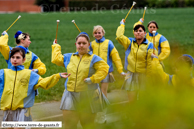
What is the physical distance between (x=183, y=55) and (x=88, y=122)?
24.6 inches

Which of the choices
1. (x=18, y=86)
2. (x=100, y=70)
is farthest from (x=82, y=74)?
(x=18, y=86)

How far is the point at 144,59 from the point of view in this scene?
5441mm

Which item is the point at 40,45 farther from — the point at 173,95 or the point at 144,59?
the point at 173,95

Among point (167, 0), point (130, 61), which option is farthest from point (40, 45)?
point (167, 0)

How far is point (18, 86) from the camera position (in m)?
3.76

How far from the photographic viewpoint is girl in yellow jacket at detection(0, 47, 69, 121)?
12.2 feet

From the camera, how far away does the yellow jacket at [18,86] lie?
12.2 ft

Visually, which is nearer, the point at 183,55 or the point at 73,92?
the point at 183,55

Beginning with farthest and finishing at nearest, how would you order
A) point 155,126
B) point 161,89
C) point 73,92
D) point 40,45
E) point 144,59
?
point 40,45, point 144,59, point 73,92, point 161,89, point 155,126

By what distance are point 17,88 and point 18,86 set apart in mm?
28

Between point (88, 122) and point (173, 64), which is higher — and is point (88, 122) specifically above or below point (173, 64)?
below

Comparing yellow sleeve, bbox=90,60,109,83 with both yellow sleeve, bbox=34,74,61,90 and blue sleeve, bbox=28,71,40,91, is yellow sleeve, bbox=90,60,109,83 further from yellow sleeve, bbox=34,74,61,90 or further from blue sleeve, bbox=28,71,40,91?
blue sleeve, bbox=28,71,40,91

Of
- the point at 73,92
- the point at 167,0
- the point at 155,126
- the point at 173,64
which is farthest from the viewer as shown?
the point at 167,0

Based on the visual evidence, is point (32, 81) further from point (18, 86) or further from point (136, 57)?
point (136, 57)
